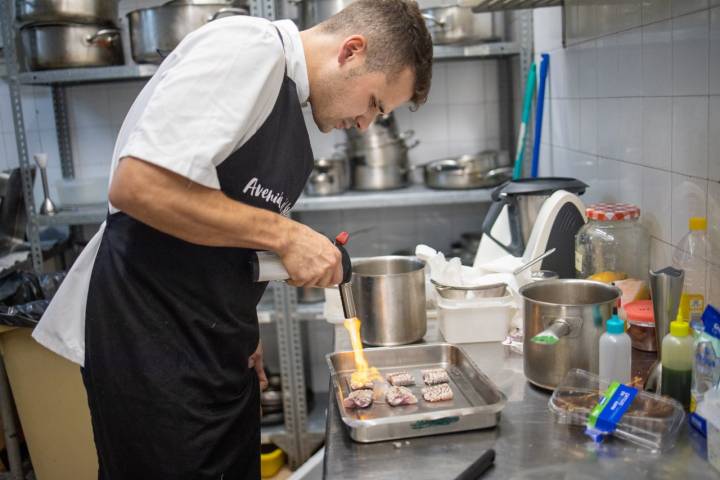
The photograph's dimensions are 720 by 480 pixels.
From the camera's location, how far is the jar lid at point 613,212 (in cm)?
160

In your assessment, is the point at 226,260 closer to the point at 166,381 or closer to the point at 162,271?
the point at 162,271

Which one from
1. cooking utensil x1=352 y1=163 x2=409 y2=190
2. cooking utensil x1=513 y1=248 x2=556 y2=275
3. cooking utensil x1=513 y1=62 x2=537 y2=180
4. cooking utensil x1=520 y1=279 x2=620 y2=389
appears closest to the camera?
cooking utensil x1=520 y1=279 x2=620 y2=389

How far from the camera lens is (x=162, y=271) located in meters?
1.17

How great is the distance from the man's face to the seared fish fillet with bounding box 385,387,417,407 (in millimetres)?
505

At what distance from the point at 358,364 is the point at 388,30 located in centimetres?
61

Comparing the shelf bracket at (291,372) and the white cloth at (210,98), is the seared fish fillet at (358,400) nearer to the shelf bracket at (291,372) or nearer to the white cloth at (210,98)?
the white cloth at (210,98)

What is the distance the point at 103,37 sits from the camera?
103 inches

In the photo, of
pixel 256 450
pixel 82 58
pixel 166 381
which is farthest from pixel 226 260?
pixel 82 58

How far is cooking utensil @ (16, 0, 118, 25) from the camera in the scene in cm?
247

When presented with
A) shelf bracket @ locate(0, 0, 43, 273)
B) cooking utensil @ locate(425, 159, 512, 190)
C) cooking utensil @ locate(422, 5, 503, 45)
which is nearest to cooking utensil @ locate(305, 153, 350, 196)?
cooking utensil @ locate(425, 159, 512, 190)

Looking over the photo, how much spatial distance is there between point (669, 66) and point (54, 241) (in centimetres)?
255

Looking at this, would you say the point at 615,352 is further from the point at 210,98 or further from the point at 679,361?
the point at 210,98

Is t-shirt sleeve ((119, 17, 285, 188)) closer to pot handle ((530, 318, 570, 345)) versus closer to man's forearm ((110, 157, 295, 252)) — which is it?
man's forearm ((110, 157, 295, 252))

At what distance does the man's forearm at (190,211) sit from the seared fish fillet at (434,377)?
0.37 metres
